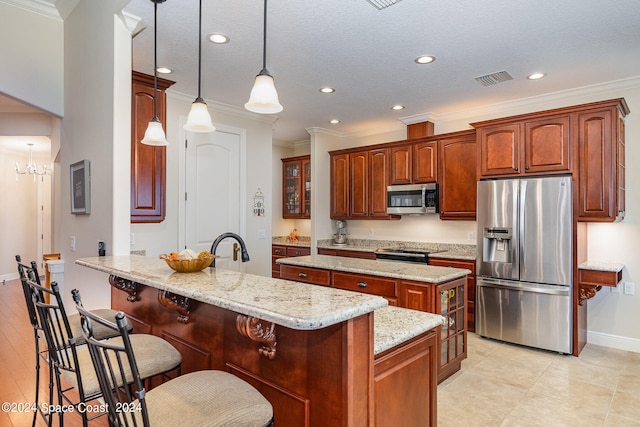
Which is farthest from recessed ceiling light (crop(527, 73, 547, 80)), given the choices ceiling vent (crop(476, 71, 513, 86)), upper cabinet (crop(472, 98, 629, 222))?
upper cabinet (crop(472, 98, 629, 222))

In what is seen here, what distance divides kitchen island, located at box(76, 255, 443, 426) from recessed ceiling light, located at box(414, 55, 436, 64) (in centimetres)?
240

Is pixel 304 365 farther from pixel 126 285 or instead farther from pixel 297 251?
pixel 297 251

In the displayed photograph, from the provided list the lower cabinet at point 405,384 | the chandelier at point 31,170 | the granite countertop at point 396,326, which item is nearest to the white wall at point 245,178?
the granite countertop at point 396,326

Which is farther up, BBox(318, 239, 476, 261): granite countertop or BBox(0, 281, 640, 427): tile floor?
BBox(318, 239, 476, 261): granite countertop

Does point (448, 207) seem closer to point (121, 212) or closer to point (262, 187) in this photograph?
point (262, 187)

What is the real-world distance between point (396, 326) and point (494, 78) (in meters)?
3.19

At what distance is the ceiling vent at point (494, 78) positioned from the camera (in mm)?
3665

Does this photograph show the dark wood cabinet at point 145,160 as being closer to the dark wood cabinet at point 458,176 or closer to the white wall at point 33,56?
the white wall at point 33,56

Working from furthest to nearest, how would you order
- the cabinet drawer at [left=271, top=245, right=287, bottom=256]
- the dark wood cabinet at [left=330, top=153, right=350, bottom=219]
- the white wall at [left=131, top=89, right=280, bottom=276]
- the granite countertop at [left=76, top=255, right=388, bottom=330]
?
the cabinet drawer at [left=271, top=245, right=287, bottom=256] < the dark wood cabinet at [left=330, top=153, right=350, bottom=219] < the white wall at [left=131, top=89, right=280, bottom=276] < the granite countertop at [left=76, top=255, right=388, bottom=330]

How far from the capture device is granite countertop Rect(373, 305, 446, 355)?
54.1 inches

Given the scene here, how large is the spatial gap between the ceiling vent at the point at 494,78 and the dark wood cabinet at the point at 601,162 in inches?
30.9

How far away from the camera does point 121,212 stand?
2518mm

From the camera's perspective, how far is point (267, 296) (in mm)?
1276

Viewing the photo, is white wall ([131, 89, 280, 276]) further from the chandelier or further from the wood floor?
the chandelier
